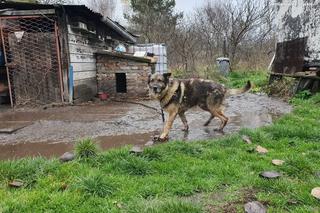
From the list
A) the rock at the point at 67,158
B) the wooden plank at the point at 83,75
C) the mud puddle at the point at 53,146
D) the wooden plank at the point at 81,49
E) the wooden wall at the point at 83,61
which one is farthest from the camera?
the wooden plank at the point at 83,75

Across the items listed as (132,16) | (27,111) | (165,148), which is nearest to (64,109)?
(27,111)

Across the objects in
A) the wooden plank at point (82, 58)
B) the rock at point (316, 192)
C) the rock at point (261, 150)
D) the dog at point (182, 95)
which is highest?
the wooden plank at point (82, 58)

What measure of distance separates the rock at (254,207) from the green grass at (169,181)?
0.30 ft

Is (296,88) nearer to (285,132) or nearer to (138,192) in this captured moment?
(285,132)

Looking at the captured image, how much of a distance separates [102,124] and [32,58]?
443 centimetres

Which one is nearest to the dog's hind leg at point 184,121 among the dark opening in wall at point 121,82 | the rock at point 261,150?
the rock at point 261,150

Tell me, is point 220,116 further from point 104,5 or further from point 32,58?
point 104,5

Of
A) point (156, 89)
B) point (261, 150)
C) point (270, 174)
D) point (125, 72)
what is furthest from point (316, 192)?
point (125, 72)

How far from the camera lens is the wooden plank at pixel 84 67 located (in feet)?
35.7

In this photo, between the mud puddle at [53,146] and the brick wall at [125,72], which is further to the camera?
the brick wall at [125,72]

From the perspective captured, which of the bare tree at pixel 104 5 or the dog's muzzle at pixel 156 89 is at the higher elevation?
the bare tree at pixel 104 5

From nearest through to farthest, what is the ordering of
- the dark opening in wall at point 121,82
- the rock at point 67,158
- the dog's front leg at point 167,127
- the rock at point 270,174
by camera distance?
the rock at point 270,174 → the rock at point 67,158 → the dog's front leg at point 167,127 → the dark opening in wall at point 121,82

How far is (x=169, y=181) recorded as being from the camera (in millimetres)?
3748

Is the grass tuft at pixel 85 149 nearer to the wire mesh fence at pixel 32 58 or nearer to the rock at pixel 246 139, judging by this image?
the rock at pixel 246 139
